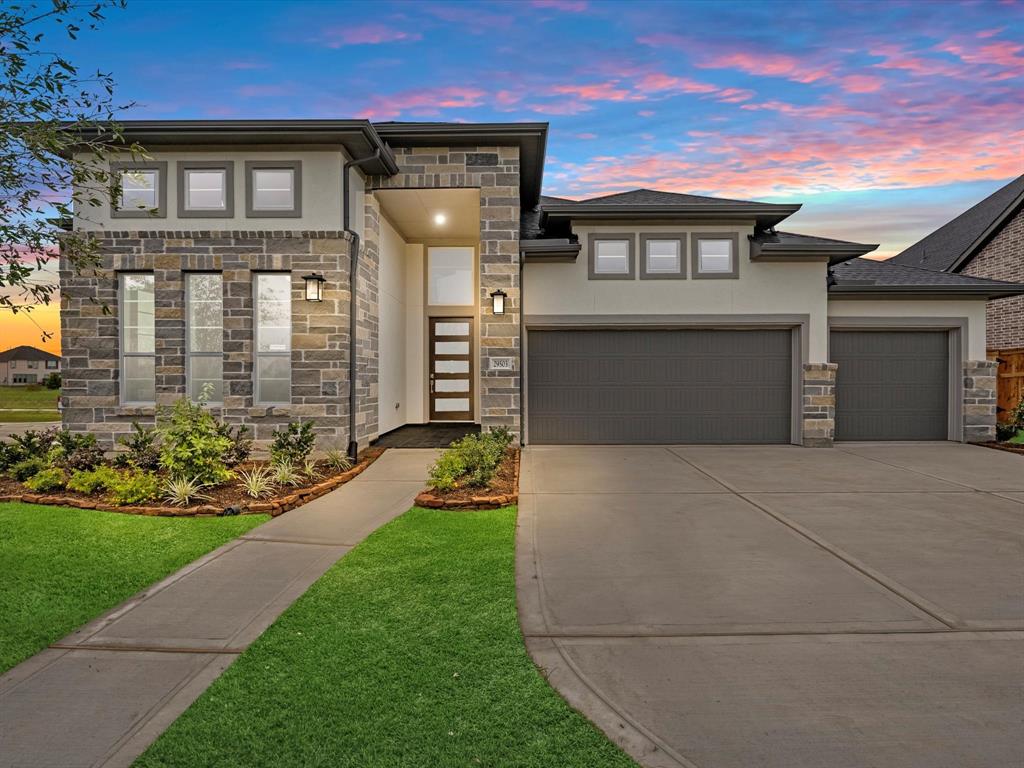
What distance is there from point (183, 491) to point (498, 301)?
223 inches

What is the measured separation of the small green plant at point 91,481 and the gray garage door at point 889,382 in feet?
41.0

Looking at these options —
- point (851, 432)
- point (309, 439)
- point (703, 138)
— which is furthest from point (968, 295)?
point (309, 439)

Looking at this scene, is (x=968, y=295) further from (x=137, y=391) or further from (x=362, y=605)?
(x=137, y=391)

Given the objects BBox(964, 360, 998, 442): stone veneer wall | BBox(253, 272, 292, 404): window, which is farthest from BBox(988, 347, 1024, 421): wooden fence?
BBox(253, 272, 292, 404): window

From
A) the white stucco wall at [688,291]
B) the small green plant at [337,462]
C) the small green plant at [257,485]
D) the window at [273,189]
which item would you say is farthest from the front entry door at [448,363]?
the small green plant at [257,485]

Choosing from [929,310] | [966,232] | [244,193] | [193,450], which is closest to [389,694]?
[193,450]

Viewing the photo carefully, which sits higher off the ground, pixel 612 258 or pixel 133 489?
pixel 612 258

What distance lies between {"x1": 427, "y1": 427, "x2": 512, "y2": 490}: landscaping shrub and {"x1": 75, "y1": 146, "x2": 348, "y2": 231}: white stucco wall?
171 inches

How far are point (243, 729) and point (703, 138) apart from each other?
1571 cm

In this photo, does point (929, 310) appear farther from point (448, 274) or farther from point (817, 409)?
point (448, 274)

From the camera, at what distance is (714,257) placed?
10.8 meters

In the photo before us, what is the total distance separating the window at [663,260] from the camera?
424 inches

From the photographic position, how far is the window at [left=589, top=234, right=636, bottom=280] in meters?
10.7

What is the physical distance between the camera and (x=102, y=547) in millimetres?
4996
